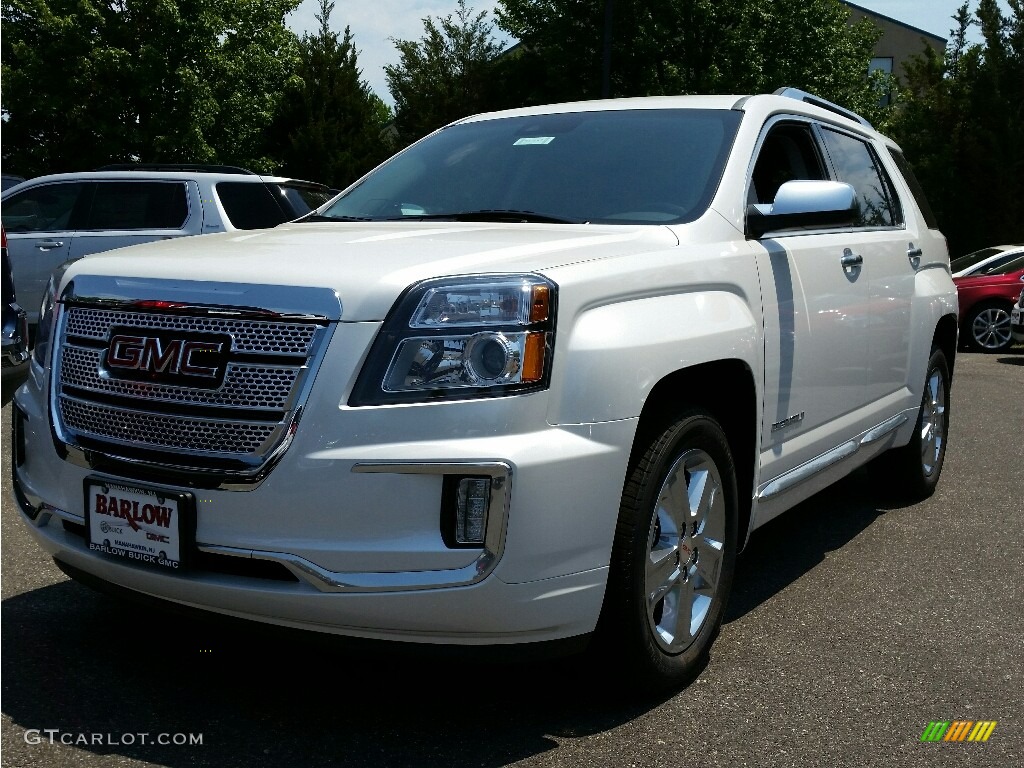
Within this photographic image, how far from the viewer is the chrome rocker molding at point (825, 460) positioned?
396cm

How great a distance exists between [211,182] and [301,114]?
20.4 meters

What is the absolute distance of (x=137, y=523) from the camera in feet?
9.62

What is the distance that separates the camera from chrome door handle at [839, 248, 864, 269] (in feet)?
14.6

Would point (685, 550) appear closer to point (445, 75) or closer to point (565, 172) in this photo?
point (565, 172)

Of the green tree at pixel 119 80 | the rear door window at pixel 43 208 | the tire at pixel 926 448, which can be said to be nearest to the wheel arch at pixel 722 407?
the tire at pixel 926 448

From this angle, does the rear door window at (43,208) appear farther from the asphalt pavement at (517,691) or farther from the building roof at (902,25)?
the building roof at (902,25)

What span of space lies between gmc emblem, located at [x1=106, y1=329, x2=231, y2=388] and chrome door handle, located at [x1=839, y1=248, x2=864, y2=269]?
2.59 metres

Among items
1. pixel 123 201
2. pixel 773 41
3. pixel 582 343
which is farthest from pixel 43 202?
pixel 773 41

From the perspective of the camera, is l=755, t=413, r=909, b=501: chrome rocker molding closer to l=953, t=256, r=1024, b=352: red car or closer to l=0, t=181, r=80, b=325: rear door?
l=0, t=181, r=80, b=325: rear door

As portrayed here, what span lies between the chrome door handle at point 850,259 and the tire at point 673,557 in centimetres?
130

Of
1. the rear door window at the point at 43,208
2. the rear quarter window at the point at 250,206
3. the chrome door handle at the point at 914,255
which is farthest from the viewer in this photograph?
the rear door window at the point at 43,208

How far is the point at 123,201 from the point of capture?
10188mm

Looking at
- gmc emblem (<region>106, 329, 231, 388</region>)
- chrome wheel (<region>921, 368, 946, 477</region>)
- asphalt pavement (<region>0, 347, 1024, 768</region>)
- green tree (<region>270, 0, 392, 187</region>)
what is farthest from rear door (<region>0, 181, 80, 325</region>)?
green tree (<region>270, 0, 392, 187</region>)

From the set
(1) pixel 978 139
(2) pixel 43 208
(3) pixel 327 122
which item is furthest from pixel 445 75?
(2) pixel 43 208
